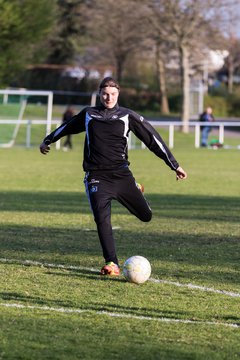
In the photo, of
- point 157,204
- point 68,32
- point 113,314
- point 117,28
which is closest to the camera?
point 113,314

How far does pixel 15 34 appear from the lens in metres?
46.4

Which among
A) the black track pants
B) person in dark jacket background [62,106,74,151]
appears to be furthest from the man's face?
person in dark jacket background [62,106,74,151]

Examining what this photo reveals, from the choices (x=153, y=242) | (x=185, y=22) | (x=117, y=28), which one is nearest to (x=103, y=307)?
(x=153, y=242)

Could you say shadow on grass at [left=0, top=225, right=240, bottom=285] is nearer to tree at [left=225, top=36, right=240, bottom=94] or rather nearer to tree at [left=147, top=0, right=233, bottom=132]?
tree at [left=147, top=0, right=233, bottom=132]

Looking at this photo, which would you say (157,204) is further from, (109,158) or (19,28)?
(19,28)

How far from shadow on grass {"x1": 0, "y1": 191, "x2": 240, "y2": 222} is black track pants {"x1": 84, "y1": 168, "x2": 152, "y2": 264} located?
5.27 m

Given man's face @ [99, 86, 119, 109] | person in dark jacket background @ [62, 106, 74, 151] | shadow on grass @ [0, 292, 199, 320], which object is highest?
man's face @ [99, 86, 119, 109]

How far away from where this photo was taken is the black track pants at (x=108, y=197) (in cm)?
880

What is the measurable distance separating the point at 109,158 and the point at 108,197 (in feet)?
1.25

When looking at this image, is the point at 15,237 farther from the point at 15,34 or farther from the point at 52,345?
the point at 15,34

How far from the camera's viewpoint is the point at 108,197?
8883 mm

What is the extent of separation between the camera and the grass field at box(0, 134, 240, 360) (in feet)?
20.0

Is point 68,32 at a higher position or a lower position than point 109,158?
higher

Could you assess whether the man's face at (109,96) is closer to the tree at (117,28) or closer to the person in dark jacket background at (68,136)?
the person in dark jacket background at (68,136)
